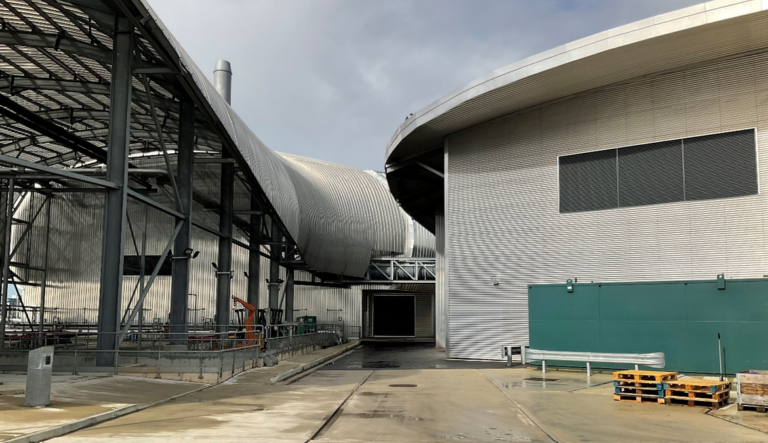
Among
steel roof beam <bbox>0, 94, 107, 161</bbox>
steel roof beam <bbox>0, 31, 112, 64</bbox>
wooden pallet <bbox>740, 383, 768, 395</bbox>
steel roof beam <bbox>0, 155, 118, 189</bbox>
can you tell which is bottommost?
wooden pallet <bbox>740, 383, 768, 395</bbox>

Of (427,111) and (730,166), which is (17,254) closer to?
(427,111)

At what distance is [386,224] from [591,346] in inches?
1464

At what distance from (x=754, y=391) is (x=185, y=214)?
64.4ft

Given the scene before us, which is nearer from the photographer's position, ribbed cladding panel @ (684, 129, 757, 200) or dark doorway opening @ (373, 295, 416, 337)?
ribbed cladding panel @ (684, 129, 757, 200)

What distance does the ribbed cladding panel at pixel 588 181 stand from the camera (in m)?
25.7

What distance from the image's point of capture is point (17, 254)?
47688mm

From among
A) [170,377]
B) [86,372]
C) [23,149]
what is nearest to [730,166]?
[170,377]

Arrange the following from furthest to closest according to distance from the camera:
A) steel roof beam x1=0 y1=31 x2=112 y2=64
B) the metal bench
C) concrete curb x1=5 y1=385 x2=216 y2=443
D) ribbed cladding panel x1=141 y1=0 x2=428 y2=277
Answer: ribbed cladding panel x1=141 y1=0 x2=428 y2=277
steel roof beam x1=0 y1=31 x2=112 y2=64
the metal bench
concrete curb x1=5 y1=385 x2=216 y2=443

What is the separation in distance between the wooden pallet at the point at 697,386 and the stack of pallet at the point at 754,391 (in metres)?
0.65

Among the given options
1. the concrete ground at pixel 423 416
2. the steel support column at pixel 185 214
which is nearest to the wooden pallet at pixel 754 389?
the concrete ground at pixel 423 416

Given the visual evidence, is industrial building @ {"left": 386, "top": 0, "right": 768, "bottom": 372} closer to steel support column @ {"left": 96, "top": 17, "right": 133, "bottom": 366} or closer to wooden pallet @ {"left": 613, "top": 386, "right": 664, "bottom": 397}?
wooden pallet @ {"left": 613, "top": 386, "right": 664, "bottom": 397}

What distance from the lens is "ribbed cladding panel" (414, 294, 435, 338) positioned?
60.4 m

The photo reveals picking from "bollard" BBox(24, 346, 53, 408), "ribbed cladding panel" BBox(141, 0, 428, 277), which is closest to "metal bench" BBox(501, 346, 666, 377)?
"ribbed cladding panel" BBox(141, 0, 428, 277)

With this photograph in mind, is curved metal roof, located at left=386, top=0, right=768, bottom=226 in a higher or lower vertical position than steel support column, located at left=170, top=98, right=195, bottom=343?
higher
